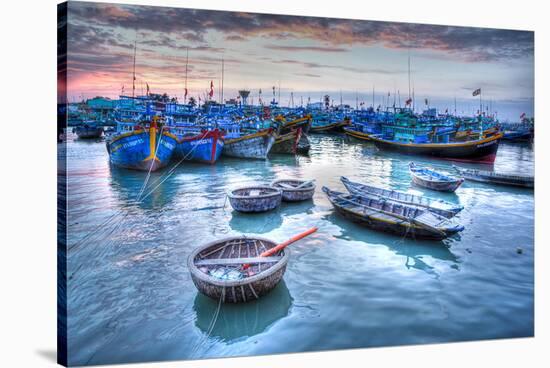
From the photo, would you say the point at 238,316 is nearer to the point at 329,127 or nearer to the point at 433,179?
the point at 329,127

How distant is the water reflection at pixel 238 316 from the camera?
12.8ft

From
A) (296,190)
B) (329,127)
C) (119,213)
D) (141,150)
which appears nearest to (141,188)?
(119,213)

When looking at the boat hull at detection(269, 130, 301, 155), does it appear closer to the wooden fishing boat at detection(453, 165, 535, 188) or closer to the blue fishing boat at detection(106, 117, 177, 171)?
the blue fishing boat at detection(106, 117, 177, 171)

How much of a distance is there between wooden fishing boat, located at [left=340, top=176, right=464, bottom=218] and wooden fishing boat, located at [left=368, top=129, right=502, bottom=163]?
563mm

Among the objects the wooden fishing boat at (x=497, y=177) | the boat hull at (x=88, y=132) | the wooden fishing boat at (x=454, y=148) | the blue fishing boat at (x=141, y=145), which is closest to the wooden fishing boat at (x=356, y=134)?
the wooden fishing boat at (x=454, y=148)

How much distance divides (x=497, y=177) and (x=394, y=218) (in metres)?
1.41

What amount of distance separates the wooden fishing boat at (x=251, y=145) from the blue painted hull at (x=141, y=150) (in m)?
0.77

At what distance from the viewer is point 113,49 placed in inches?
159

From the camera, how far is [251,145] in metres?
5.60

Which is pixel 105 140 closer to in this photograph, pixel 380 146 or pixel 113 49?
pixel 113 49

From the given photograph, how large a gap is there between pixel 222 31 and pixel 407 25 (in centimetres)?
205

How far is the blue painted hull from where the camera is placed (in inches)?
185

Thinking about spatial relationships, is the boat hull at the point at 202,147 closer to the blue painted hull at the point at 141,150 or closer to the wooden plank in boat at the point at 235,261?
the blue painted hull at the point at 141,150

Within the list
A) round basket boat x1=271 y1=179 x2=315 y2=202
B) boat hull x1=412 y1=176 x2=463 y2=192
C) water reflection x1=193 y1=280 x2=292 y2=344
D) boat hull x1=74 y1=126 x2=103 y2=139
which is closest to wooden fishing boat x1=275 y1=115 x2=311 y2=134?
round basket boat x1=271 y1=179 x2=315 y2=202
